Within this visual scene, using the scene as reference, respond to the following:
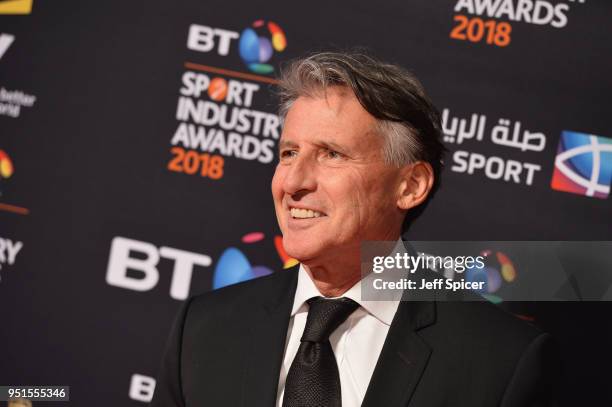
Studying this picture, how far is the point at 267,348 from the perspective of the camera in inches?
78.6

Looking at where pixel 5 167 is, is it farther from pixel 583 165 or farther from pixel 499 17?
pixel 583 165

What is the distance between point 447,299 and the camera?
81.4 inches

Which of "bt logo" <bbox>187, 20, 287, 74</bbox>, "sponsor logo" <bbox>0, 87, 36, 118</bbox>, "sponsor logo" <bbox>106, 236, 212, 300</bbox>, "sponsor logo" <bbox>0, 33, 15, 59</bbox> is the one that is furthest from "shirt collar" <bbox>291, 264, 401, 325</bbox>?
"sponsor logo" <bbox>0, 33, 15, 59</bbox>

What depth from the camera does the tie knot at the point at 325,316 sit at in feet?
6.34

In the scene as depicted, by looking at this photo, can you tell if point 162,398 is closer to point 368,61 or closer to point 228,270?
point 228,270

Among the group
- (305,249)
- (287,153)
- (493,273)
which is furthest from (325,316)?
(493,273)

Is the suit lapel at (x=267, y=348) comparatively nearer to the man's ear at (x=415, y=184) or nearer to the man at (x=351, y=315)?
the man at (x=351, y=315)

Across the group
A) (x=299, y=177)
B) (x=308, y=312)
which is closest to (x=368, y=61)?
(x=299, y=177)

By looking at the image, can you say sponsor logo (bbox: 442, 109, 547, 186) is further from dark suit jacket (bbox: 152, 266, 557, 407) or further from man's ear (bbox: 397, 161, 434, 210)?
dark suit jacket (bbox: 152, 266, 557, 407)

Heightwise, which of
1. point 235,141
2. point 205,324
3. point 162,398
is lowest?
point 162,398

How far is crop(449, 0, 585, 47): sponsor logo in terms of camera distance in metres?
2.62

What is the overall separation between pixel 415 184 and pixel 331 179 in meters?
0.29

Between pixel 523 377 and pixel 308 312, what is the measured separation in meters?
0.58

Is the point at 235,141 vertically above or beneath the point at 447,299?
above
